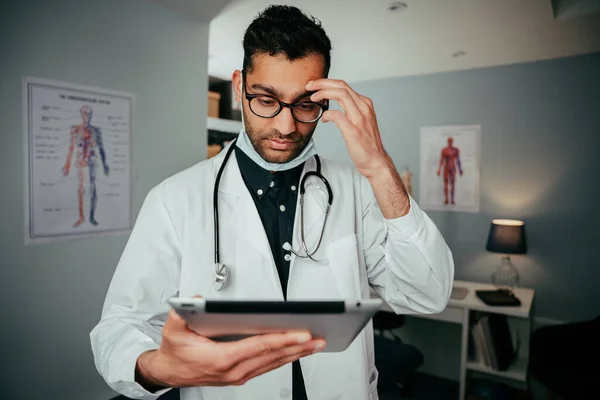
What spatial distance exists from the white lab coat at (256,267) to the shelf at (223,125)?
195 cm

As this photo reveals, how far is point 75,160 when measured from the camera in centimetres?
188

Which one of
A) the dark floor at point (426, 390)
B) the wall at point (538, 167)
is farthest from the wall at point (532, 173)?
the dark floor at point (426, 390)

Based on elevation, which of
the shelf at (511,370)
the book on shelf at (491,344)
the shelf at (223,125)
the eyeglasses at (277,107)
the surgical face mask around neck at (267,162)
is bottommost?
the shelf at (511,370)

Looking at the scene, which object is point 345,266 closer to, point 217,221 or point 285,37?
point 217,221

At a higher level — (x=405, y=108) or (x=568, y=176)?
(x=405, y=108)

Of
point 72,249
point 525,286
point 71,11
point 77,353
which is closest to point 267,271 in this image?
point 72,249

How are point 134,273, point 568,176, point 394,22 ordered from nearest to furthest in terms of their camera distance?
point 134,273 < point 394,22 < point 568,176

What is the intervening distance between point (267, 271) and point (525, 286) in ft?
10.5

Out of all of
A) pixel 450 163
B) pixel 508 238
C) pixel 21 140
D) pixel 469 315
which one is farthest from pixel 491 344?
pixel 21 140

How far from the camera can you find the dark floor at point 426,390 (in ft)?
10.6

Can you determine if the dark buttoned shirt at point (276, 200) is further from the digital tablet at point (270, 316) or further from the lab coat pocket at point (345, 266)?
the digital tablet at point (270, 316)

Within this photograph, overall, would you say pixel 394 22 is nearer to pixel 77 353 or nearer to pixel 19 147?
pixel 19 147

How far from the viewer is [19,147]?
1683 mm

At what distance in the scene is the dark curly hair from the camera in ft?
3.51
